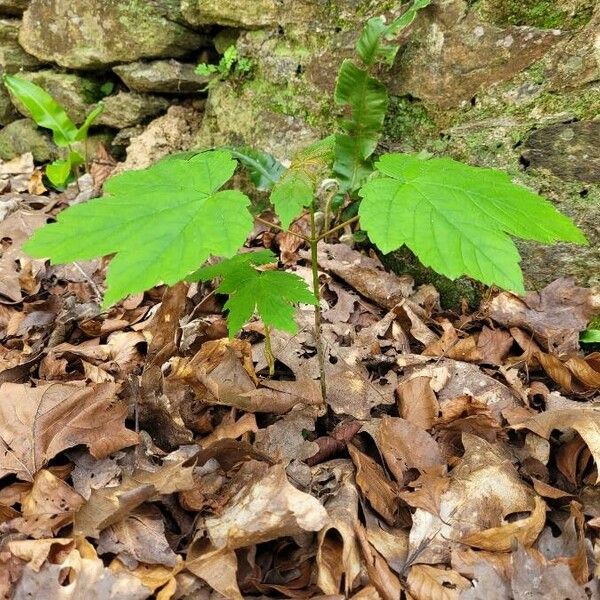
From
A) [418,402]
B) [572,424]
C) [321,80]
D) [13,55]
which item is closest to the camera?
[572,424]

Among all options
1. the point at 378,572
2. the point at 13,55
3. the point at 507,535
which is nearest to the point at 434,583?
the point at 378,572

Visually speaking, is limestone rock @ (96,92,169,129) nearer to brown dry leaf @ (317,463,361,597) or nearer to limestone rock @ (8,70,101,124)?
limestone rock @ (8,70,101,124)

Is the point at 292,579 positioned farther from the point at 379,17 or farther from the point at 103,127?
the point at 103,127

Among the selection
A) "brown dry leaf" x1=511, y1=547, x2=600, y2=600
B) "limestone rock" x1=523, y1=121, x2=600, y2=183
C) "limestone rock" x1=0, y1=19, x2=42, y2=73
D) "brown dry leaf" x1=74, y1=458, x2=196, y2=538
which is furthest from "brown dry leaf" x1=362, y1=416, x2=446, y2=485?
"limestone rock" x1=0, y1=19, x2=42, y2=73

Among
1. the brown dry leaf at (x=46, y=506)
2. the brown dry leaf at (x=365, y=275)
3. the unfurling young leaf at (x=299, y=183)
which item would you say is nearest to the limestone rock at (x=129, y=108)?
the brown dry leaf at (x=365, y=275)

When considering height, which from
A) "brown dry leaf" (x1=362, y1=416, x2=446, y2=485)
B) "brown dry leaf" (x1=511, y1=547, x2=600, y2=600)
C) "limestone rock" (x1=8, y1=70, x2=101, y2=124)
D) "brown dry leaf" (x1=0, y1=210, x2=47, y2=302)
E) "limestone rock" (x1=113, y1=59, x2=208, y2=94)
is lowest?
"brown dry leaf" (x1=0, y1=210, x2=47, y2=302)

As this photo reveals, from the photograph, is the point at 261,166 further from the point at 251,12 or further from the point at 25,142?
the point at 25,142

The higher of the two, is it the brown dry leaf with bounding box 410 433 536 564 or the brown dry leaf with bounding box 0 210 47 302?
the brown dry leaf with bounding box 410 433 536 564

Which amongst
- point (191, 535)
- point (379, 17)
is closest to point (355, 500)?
point (191, 535)
